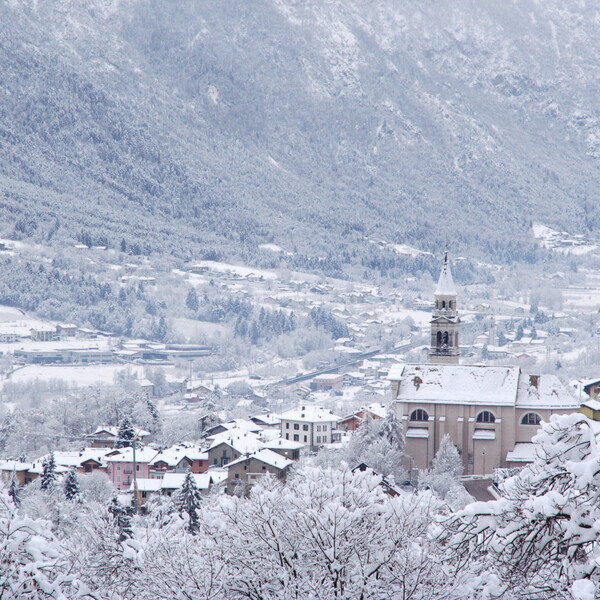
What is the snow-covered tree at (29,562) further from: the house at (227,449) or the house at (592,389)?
the house at (592,389)

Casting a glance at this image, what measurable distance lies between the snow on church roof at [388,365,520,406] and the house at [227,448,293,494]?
7991 mm

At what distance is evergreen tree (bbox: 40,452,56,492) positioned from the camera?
73.0 meters

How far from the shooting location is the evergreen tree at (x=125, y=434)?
91.2 metres

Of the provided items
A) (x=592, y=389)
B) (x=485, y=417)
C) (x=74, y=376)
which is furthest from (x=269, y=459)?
(x=74, y=376)

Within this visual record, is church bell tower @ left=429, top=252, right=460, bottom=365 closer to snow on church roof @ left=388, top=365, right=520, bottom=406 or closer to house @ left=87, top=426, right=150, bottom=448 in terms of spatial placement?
snow on church roof @ left=388, top=365, right=520, bottom=406

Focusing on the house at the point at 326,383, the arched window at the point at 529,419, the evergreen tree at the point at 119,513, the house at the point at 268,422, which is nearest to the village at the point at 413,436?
the arched window at the point at 529,419

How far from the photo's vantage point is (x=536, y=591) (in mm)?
18609

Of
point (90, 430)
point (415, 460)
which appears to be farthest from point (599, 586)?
point (90, 430)

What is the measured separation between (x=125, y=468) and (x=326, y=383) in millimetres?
110187

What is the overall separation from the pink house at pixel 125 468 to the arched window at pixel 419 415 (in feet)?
54.9

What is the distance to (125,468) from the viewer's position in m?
81.8

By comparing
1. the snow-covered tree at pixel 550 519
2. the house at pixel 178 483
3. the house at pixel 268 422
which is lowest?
the house at pixel 268 422

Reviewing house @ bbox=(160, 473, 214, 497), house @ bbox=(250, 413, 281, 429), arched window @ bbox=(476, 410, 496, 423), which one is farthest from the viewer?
house @ bbox=(250, 413, 281, 429)

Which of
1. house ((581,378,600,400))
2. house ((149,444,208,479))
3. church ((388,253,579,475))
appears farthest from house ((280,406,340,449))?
house ((581,378,600,400))
